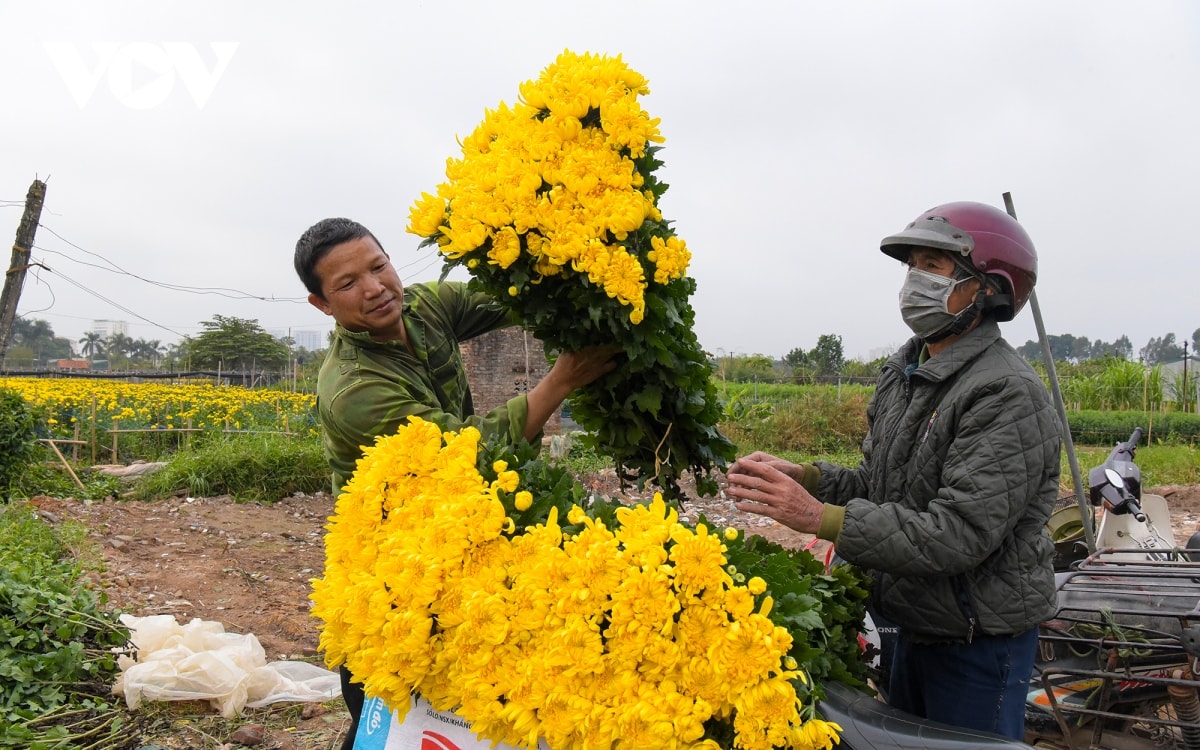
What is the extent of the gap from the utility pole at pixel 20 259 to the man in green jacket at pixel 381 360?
451 inches

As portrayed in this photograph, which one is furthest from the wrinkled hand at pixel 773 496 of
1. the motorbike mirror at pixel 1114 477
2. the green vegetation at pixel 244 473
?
the green vegetation at pixel 244 473

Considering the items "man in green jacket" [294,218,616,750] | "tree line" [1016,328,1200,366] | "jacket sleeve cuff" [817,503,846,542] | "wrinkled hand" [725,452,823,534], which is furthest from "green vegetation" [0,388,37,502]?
"tree line" [1016,328,1200,366]

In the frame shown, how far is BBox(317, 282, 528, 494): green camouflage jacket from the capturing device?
96.0 inches

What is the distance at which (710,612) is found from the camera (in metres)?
1.65

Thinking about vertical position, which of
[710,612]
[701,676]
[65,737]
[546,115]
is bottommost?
[65,737]

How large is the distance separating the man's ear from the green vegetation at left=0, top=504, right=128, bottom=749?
2.77 m

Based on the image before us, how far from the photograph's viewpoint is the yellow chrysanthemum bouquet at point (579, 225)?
6.84 feet

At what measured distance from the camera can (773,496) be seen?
2148 mm

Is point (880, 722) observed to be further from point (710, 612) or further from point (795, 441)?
point (795, 441)

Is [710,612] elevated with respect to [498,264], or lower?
lower

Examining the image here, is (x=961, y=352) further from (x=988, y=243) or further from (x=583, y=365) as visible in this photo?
(x=583, y=365)

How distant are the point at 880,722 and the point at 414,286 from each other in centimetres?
203

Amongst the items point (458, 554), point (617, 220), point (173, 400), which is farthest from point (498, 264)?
point (173, 400)

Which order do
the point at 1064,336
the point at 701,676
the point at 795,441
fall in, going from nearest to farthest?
the point at 701,676 < the point at 795,441 < the point at 1064,336
